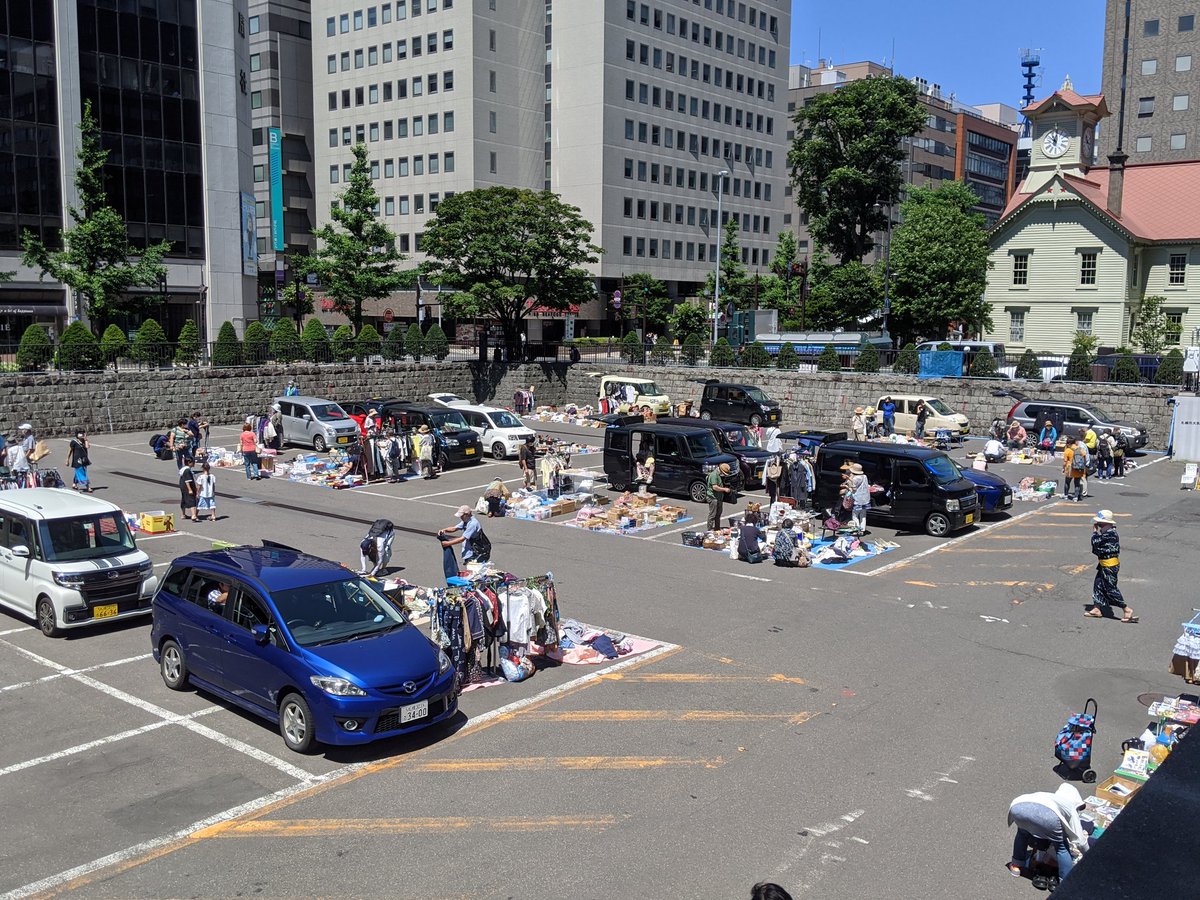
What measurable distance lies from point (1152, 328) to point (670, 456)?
124ft

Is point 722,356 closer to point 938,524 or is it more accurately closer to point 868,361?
point 868,361

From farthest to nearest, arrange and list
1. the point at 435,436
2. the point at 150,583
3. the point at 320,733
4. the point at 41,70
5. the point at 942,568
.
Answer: the point at 41,70 < the point at 435,436 < the point at 942,568 < the point at 150,583 < the point at 320,733

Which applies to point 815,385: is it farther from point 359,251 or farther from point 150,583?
point 150,583

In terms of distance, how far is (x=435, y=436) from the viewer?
30.0 m

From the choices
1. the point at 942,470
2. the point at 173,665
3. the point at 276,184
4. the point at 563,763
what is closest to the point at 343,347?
the point at 942,470

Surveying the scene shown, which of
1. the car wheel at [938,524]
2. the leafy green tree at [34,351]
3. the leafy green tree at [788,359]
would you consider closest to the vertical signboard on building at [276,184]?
the leafy green tree at [34,351]

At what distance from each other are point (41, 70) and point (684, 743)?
5437 centimetres

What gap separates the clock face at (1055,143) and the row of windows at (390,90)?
142 feet

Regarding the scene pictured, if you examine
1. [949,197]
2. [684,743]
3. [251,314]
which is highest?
[949,197]

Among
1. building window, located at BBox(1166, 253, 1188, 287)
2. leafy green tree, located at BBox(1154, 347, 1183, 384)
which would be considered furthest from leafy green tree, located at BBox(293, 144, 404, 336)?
building window, located at BBox(1166, 253, 1188, 287)

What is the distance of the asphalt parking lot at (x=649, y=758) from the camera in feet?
26.8

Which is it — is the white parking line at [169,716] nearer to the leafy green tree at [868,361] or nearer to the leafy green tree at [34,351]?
the leafy green tree at [34,351]

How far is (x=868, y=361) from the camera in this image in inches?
1741

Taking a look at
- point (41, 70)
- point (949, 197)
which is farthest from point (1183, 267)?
point (41, 70)
